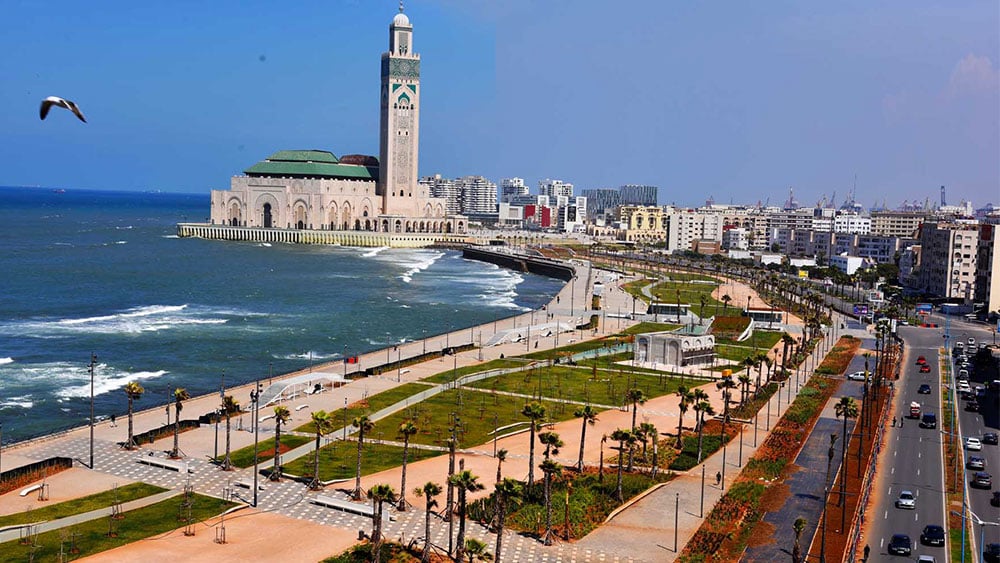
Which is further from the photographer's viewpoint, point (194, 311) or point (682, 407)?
point (194, 311)

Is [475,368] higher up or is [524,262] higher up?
[524,262]

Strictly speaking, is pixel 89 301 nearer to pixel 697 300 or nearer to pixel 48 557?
pixel 697 300

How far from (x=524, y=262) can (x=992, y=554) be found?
129 meters

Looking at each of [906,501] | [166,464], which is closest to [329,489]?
[166,464]

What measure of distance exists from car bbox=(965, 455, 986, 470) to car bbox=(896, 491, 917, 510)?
20.9ft

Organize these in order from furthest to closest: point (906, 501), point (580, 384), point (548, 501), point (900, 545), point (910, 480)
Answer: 1. point (580, 384)
2. point (910, 480)
3. point (906, 501)
4. point (548, 501)
5. point (900, 545)

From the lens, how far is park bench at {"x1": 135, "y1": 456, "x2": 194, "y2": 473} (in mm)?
40156

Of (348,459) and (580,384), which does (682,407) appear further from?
(348,459)

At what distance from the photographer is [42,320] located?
271ft

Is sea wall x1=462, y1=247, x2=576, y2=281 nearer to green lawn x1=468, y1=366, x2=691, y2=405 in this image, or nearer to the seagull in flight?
green lawn x1=468, y1=366, x2=691, y2=405

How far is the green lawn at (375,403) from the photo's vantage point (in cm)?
4909

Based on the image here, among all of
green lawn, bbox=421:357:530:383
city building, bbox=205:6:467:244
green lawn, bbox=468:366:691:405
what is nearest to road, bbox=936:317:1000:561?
green lawn, bbox=468:366:691:405

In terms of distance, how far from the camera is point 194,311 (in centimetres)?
9119

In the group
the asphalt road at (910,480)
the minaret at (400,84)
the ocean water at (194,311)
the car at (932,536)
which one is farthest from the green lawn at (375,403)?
the minaret at (400,84)
